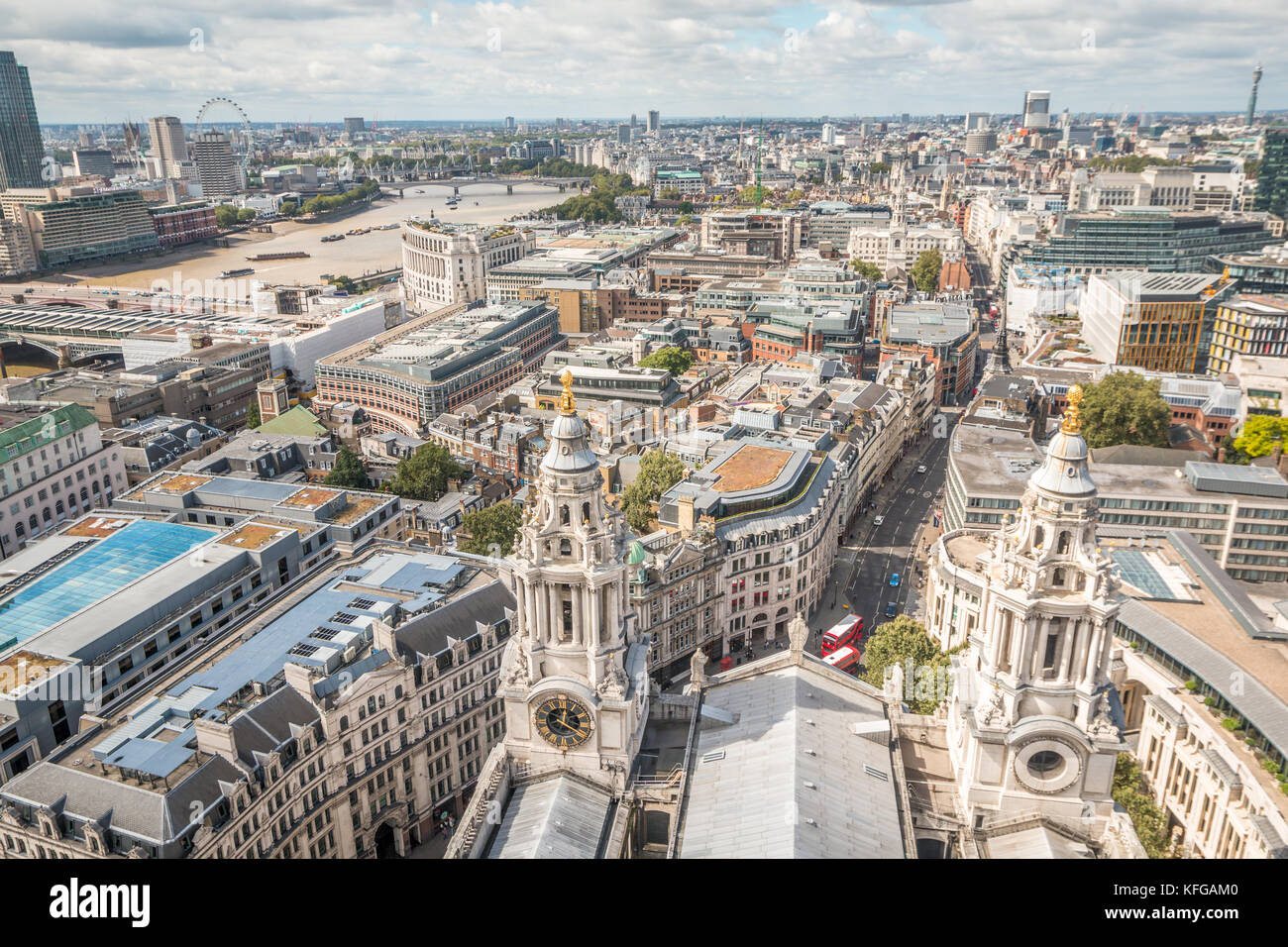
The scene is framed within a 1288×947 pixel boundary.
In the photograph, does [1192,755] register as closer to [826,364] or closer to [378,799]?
[378,799]

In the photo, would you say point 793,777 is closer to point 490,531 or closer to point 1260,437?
point 490,531

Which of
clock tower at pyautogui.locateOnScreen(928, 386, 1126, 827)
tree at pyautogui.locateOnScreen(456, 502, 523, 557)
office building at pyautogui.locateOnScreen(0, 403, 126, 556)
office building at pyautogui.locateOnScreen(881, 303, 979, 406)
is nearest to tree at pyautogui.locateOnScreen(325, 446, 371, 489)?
tree at pyautogui.locateOnScreen(456, 502, 523, 557)

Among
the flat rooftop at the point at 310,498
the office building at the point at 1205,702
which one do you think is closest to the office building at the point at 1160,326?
the office building at the point at 1205,702

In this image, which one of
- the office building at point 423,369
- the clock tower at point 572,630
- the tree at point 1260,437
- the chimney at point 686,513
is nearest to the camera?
the clock tower at point 572,630

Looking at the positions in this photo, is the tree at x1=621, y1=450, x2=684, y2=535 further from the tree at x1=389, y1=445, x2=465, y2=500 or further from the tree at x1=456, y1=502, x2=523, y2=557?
the tree at x1=389, y1=445, x2=465, y2=500

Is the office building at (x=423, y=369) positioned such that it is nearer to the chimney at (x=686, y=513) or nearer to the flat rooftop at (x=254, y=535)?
the flat rooftop at (x=254, y=535)

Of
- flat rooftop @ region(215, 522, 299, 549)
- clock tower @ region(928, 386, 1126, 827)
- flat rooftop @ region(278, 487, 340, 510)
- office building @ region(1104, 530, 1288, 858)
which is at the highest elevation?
clock tower @ region(928, 386, 1126, 827)
